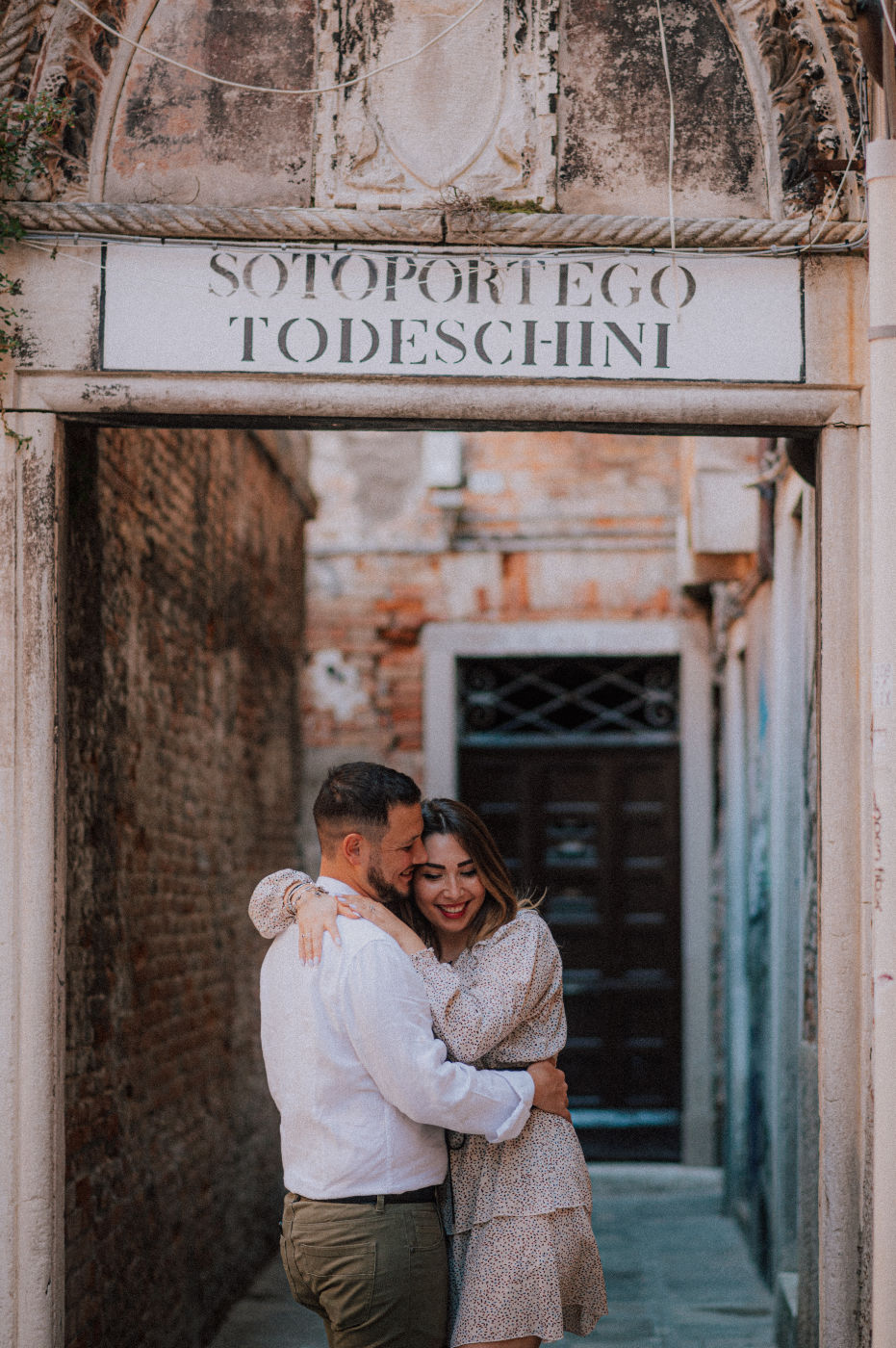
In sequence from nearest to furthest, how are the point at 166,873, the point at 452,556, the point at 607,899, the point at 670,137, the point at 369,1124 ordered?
the point at 369,1124 < the point at 670,137 < the point at 166,873 < the point at 607,899 < the point at 452,556

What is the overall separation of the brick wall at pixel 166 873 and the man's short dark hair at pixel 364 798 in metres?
1.22

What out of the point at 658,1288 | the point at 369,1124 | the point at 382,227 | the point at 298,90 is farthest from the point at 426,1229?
the point at 658,1288

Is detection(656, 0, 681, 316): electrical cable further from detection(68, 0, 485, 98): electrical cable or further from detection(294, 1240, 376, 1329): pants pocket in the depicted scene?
detection(294, 1240, 376, 1329): pants pocket

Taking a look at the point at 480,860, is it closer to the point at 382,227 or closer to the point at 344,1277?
the point at 344,1277

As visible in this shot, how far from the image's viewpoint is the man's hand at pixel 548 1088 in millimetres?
3371

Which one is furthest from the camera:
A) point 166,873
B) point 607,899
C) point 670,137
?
point 607,899

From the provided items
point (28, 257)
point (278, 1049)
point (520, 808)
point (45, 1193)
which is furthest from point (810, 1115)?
point (520, 808)

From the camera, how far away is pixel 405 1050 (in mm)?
3125

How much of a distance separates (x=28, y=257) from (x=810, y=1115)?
3166 mm

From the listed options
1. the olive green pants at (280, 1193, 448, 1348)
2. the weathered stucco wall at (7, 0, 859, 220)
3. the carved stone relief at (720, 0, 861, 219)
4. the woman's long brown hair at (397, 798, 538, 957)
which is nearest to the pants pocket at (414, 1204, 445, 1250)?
the olive green pants at (280, 1193, 448, 1348)

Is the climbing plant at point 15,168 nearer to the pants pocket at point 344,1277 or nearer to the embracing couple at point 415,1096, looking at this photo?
the embracing couple at point 415,1096

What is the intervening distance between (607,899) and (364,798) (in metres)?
7.20

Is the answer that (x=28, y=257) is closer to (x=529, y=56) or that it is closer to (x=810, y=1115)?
(x=529, y=56)

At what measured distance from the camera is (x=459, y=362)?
3727mm
